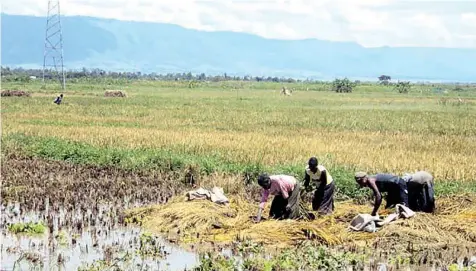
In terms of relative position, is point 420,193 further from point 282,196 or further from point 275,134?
point 275,134

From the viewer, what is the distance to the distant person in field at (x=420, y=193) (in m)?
10.8

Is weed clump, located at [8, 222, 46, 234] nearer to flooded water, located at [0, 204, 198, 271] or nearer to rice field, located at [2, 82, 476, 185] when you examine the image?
flooded water, located at [0, 204, 198, 271]

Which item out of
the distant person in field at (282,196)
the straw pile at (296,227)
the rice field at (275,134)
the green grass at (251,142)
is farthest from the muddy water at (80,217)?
the rice field at (275,134)

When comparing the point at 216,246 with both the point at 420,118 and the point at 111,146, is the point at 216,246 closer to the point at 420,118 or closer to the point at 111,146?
the point at 111,146

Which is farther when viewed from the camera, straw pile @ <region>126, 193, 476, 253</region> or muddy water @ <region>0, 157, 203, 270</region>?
straw pile @ <region>126, 193, 476, 253</region>

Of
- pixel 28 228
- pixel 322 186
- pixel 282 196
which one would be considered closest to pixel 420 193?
pixel 322 186

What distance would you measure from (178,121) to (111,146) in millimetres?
9563

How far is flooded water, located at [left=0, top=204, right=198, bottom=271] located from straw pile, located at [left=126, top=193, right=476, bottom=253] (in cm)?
58

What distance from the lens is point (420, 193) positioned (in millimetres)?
10828

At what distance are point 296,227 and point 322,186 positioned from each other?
1.16m

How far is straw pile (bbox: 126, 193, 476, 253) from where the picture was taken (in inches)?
377

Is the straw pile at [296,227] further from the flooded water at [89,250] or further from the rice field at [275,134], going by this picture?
the rice field at [275,134]

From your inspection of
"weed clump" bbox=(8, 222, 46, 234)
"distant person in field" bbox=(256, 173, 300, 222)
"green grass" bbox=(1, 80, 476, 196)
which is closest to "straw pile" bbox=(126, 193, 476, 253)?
"distant person in field" bbox=(256, 173, 300, 222)

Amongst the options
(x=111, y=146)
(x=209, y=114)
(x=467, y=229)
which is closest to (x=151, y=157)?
(x=111, y=146)
